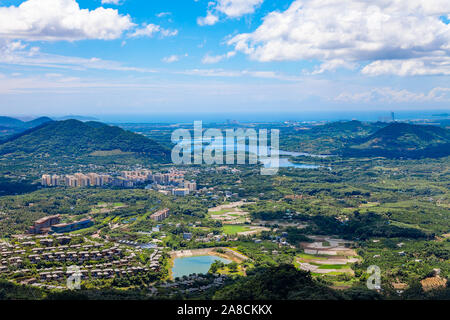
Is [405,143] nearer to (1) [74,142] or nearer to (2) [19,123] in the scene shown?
(1) [74,142]

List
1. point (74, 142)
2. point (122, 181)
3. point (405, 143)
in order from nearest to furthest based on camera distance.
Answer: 1. point (122, 181)
2. point (74, 142)
3. point (405, 143)

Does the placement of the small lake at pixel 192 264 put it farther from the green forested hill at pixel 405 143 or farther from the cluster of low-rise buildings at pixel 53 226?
the green forested hill at pixel 405 143

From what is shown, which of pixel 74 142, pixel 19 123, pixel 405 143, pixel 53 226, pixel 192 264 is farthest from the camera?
pixel 19 123

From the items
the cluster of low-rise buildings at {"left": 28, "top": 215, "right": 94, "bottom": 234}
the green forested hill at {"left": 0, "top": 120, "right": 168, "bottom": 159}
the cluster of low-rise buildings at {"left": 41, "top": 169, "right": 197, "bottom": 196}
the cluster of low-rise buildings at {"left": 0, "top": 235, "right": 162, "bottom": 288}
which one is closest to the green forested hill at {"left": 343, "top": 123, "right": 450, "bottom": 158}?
the green forested hill at {"left": 0, "top": 120, "right": 168, "bottom": 159}

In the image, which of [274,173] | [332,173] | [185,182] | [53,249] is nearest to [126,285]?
[53,249]

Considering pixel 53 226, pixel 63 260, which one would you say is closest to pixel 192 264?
pixel 63 260
